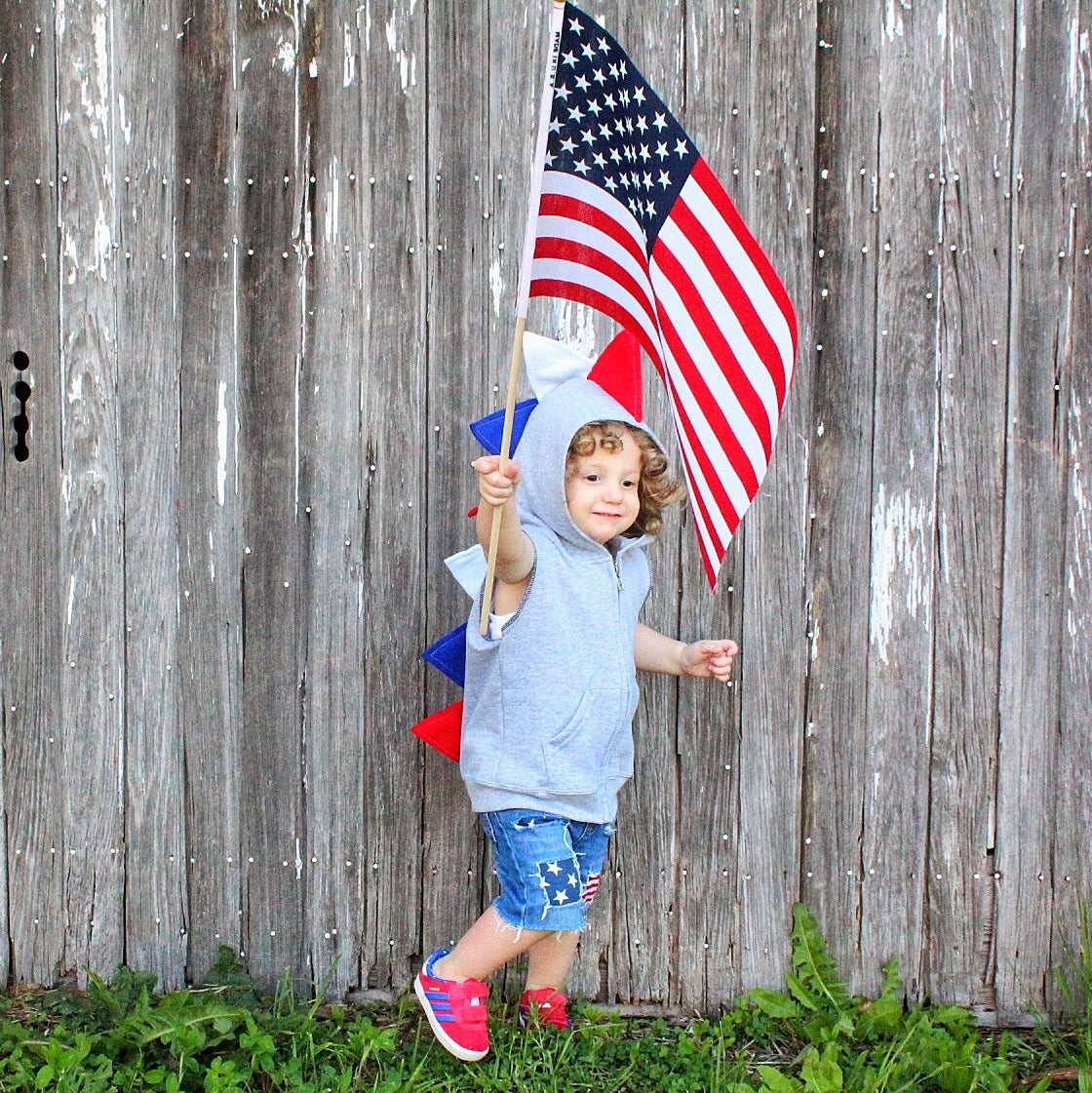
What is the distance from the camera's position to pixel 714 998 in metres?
3.06

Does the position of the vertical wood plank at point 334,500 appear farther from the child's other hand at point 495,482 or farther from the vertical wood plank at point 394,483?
the child's other hand at point 495,482

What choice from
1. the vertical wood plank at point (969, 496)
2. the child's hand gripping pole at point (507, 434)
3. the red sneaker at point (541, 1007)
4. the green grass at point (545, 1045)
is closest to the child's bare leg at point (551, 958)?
the red sneaker at point (541, 1007)

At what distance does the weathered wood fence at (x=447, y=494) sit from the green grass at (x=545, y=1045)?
4.3 inches

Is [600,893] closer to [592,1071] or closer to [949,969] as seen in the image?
[592,1071]

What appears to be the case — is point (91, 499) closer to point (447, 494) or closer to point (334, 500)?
point (334, 500)

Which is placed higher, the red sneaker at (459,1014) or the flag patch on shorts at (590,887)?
the flag patch on shorts at (590,887)

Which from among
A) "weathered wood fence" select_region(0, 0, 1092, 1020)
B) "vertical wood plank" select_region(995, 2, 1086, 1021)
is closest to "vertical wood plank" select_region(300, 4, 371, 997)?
"weathered wood fence" select_region(0, 0, 1092, 1020)

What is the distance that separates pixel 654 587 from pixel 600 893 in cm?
85

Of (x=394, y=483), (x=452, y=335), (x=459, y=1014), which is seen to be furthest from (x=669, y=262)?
(x=459, y=1014)

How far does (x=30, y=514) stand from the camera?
9.71 feet

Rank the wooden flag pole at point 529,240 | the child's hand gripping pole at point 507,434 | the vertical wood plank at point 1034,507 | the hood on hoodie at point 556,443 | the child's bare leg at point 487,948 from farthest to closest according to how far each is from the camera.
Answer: the vertical wood plank at point 1034,507 < the child's bare leg at point 487,948 < the hood on hoodie at point 556,443 < the child's hand gripping pole at point 507,434 < the wooden flag pole at point 529,240

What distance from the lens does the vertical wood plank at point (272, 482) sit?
2.86 meters

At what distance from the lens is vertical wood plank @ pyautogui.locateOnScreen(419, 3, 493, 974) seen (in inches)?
112

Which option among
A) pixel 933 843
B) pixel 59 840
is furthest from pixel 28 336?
pixel 933 843
